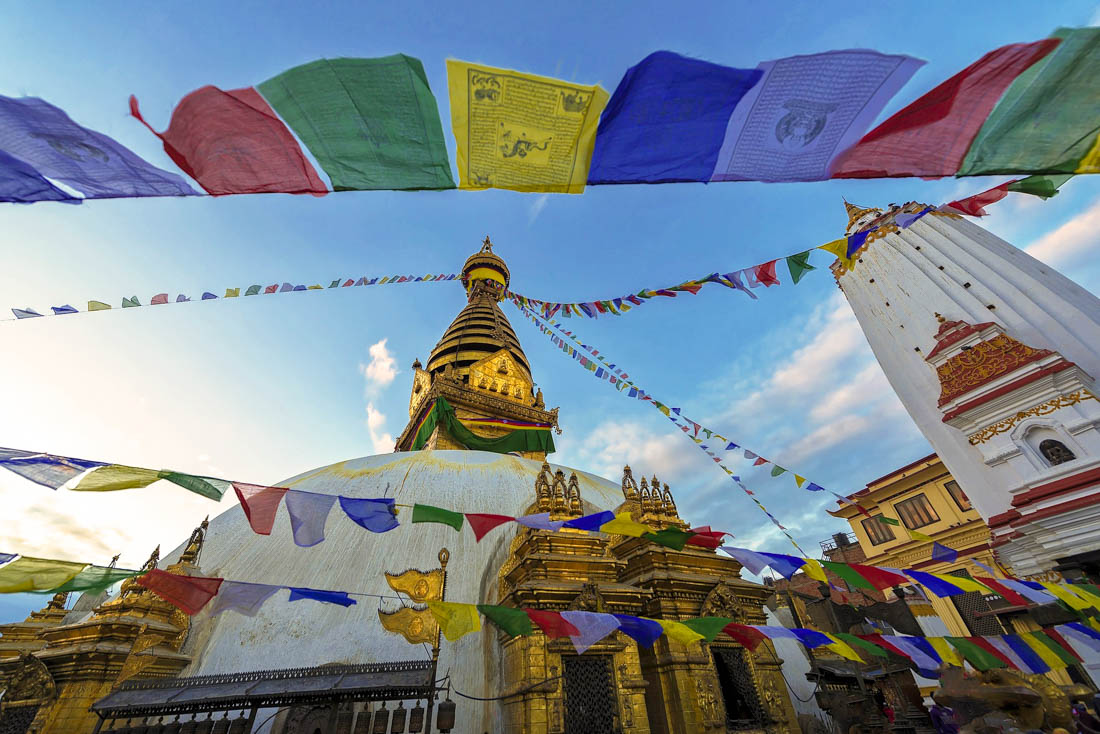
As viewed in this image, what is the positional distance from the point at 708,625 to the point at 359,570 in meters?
6.63

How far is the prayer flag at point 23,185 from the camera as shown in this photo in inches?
129

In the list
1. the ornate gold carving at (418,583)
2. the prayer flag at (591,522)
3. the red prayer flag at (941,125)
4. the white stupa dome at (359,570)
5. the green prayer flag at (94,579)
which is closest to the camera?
the red prayer flag at (941,125)

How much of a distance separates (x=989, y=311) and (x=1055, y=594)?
9.00 meters

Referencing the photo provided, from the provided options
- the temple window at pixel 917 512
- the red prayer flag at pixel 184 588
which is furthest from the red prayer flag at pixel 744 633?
the temple window at pixel 917 512

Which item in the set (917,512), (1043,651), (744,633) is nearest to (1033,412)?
(1043,651)

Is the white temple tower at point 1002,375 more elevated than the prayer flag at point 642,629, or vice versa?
the white temple tower at point 1002,375

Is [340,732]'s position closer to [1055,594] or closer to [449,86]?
[449,86]

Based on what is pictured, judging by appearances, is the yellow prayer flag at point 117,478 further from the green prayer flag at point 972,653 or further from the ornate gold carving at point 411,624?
the green prayer flag at point 972,653

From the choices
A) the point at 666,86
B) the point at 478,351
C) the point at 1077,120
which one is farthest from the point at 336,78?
the point at 478,351

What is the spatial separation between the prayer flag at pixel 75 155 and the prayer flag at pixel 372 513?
356cm

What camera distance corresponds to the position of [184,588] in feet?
18.6

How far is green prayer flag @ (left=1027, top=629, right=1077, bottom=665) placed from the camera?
697 centimetres

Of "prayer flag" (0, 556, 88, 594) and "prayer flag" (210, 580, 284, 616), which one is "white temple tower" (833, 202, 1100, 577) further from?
"prayer flag" (0, 556, 88, 594)

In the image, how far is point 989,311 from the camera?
12.6 meters
